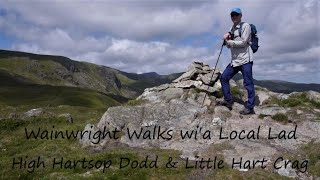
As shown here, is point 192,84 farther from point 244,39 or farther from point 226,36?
point 244,39

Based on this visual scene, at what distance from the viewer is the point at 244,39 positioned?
2161cm

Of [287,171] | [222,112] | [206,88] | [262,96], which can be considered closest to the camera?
[287,171]

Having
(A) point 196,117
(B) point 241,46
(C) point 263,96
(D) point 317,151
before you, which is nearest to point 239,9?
(B) point 241,46

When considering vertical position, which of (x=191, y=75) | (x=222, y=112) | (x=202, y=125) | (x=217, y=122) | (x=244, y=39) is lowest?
(x=202, y=125)

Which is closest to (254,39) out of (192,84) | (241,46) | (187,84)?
(241,46)

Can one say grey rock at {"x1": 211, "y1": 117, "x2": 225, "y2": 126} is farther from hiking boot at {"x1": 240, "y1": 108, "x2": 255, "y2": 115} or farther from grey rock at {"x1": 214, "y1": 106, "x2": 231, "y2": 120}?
hiking boot at {"x1": 240, "y1": 108, "x2": 255, "y2": 115}

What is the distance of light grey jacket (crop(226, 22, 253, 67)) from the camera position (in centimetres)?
2167

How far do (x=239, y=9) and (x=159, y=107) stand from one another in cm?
855

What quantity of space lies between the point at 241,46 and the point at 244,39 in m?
0.65

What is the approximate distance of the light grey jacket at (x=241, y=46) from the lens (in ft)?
71.1

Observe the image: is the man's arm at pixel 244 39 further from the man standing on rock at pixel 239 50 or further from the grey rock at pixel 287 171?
the grey rock at pixel 287 171

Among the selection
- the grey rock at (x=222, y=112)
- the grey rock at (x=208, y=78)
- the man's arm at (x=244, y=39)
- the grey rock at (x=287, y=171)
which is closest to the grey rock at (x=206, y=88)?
the grey rock at (x=208, y=78)

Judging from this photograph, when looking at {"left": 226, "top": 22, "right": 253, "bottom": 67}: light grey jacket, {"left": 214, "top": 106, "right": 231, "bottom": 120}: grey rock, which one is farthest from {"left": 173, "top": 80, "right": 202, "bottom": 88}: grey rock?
{"left": 226, "top": 22, "right": 253, "bottom": 67}: light grey jacket

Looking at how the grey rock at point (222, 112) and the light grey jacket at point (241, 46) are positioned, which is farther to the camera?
the grey rock at point (222, 112)
